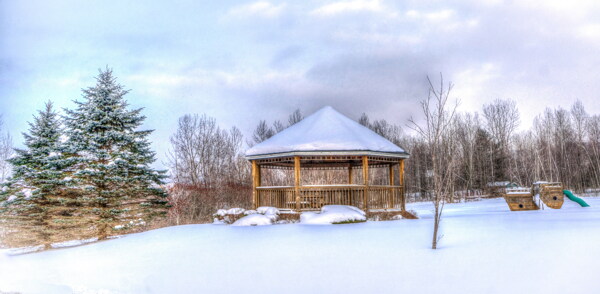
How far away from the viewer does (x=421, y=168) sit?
1554 inches

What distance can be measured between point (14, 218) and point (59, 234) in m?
1.85

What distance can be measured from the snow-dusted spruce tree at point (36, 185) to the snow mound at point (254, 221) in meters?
6.87

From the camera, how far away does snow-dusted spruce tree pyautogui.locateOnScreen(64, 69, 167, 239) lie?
43.7ft

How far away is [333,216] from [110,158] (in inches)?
334

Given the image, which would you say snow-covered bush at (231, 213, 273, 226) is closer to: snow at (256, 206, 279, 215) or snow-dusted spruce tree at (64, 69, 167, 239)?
snow at (256, 206, 279, 215)

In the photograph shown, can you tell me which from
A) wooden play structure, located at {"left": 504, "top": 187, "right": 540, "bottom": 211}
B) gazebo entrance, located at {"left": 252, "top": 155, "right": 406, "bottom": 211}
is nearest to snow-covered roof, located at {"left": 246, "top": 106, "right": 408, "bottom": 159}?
gazebo entrance, located at {"left": 252, "top": 155, "right": 406, "bottom": 211}

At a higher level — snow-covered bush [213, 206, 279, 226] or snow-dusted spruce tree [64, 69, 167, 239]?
snow-dusted spruce tree [64, 69, 167, 239]

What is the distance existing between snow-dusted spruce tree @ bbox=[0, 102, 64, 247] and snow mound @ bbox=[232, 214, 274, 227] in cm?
687

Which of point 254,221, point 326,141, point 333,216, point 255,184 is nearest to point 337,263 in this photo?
point 333,216

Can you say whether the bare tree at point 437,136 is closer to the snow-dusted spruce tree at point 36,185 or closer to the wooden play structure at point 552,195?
the wooden play structure at point 552,195

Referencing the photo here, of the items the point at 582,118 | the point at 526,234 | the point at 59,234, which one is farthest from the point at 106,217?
the point at 582,118

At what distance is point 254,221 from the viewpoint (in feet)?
36.8

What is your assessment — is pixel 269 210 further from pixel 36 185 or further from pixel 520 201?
pixel 520 201

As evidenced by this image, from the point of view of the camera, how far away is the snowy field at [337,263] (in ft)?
14.8
